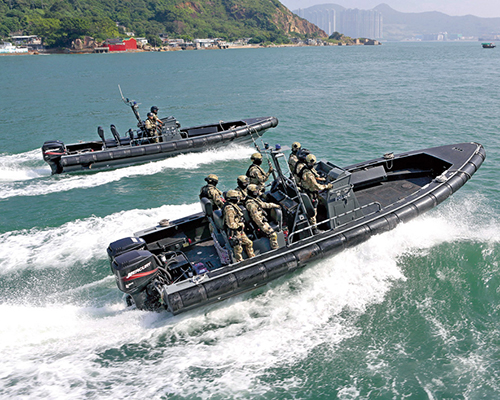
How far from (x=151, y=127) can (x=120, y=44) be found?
318 feet

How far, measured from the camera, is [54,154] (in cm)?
1443

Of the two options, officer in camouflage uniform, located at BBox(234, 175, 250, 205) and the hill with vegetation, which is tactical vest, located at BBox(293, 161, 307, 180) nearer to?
officer in camouflage uniform, located at BBox(234, 175, 250, 205)

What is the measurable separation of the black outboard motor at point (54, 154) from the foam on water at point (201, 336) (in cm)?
623

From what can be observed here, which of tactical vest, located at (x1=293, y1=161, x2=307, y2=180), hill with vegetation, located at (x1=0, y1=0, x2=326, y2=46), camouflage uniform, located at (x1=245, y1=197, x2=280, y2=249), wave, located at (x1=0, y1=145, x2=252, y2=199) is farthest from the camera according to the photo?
hill with vegetation, located at (x1=0, y1=0, x2=326, y2=46)

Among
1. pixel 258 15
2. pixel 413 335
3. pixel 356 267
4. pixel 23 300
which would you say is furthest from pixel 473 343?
pixel 258 15

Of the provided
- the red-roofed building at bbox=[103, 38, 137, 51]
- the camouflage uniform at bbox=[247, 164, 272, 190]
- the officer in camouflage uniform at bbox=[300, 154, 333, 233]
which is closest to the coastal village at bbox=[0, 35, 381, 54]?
the red-roofed building at bbox=[103, 38, 137, 51]

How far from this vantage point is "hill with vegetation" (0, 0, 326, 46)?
10144 cm

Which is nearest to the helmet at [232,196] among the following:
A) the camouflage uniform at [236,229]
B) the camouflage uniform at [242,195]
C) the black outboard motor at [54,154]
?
the camouflage uniform at [236,229]

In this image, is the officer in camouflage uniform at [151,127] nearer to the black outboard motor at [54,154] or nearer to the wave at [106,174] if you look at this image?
the wave at [106,174]

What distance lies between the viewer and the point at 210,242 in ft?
28.4

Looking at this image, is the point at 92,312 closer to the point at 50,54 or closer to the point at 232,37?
the point at 50,54

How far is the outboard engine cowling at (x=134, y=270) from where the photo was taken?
6.57 meters

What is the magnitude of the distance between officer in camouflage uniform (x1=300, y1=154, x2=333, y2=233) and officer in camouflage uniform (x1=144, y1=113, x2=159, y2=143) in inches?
356

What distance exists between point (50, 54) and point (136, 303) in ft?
353
